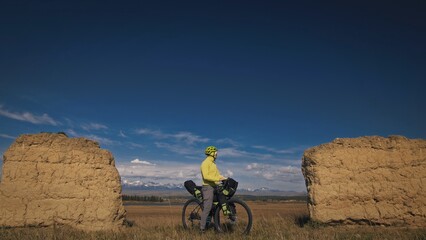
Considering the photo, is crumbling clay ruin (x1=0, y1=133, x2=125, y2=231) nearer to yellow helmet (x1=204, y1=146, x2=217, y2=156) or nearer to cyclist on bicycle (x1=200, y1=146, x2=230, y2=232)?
cyclist on bicycle (x1=200, y1=146, x2=230, y2=232)

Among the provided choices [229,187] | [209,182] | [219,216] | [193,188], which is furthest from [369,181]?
[193,188]

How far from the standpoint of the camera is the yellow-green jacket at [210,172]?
9000 mm

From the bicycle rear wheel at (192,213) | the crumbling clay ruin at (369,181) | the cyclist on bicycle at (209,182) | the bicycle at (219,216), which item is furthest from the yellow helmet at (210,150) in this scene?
the crumbling clay ruin at (369,181)

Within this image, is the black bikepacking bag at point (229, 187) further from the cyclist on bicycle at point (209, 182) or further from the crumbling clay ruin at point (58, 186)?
the crumbling clay ruin at point (58, 186)

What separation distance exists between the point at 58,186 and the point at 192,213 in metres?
3.92

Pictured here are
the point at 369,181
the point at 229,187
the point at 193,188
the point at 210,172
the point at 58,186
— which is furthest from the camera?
the point at 369,181

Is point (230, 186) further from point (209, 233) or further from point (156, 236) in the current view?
point (156, 236)

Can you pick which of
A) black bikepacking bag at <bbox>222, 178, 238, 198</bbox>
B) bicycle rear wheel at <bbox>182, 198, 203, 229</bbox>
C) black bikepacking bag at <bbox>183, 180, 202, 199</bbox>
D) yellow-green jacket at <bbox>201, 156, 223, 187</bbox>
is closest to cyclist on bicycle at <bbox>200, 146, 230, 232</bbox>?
yellow-green jacket at <bbox>201, 156, 223, 187</bbox>

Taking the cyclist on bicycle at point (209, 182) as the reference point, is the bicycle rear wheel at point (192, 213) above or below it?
below

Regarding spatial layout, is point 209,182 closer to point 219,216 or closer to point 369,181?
point 219,216

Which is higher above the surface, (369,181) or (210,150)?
(210,150)

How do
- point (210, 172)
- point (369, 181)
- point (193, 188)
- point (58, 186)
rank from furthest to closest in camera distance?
1. point (369, 181)
2. point (58, 186)
3. point (193, 188)
4. point (210, 172)

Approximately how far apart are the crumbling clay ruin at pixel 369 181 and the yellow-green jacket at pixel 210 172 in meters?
3.30

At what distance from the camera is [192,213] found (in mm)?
10109
